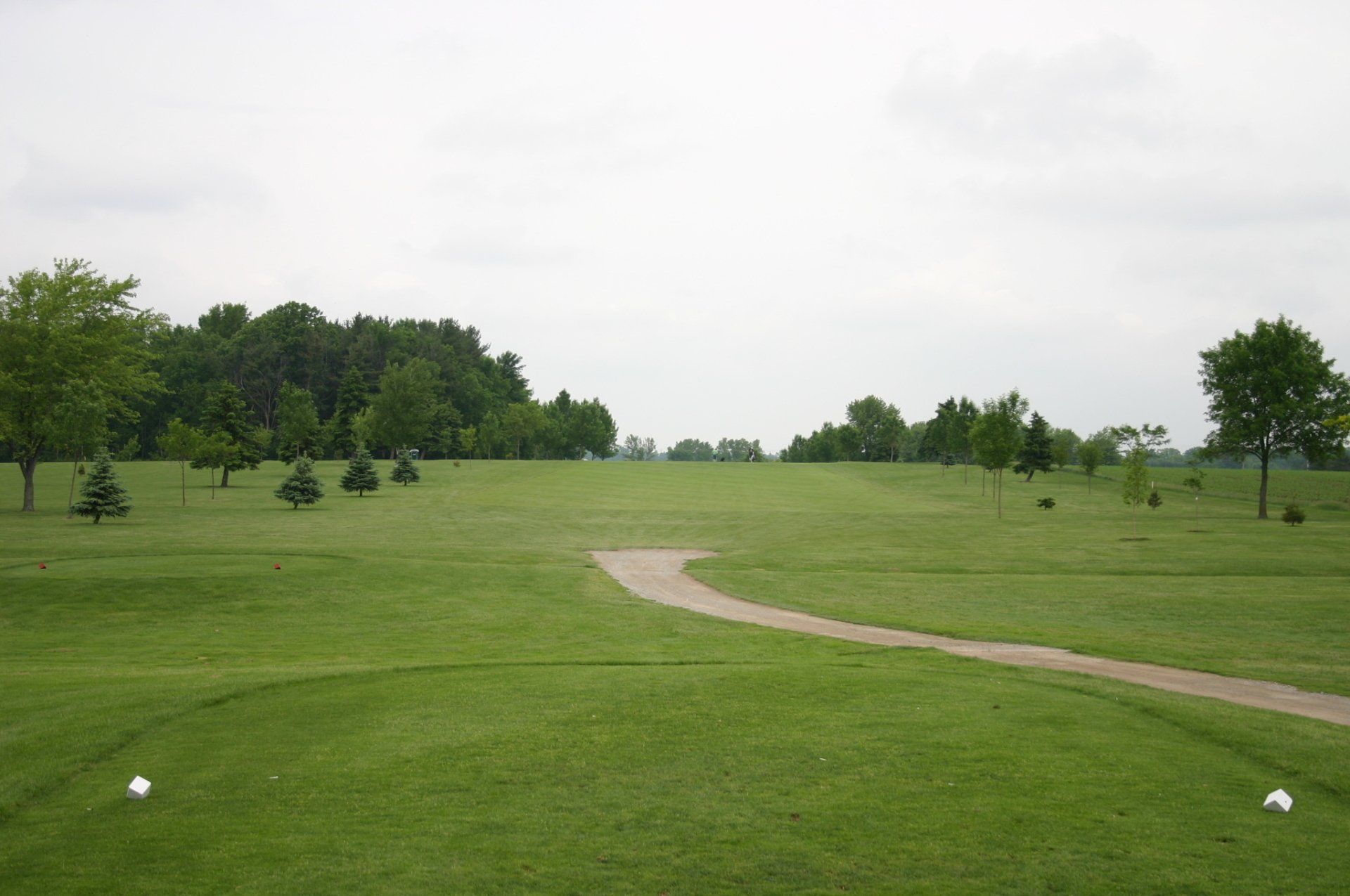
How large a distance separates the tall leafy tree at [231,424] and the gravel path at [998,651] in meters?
45.0

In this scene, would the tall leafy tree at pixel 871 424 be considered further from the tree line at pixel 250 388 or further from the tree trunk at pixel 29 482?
the tree trunk at pixel 29 482

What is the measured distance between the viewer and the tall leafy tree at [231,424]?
217ft

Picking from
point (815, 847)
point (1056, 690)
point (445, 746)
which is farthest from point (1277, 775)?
point (445, 746)

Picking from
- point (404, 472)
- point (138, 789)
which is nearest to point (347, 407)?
point (404, 472)

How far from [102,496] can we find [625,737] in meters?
45.7

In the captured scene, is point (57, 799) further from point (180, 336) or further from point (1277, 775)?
point (180, 336)

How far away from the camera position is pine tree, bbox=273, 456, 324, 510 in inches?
2191

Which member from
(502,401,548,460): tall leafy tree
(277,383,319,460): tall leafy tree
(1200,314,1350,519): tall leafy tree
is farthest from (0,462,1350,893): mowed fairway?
(502,401,548,460): tall leafy tree

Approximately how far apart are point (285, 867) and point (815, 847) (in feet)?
14.0

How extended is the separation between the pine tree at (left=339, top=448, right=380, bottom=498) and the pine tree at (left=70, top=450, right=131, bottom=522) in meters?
18.3

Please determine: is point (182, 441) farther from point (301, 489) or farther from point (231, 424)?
point (301, 489)

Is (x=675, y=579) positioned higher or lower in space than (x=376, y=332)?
lower

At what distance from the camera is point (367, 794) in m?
8.66

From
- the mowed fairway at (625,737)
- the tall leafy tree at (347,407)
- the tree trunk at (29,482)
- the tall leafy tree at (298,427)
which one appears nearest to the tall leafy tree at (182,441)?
the tree trunk at (29,482)
